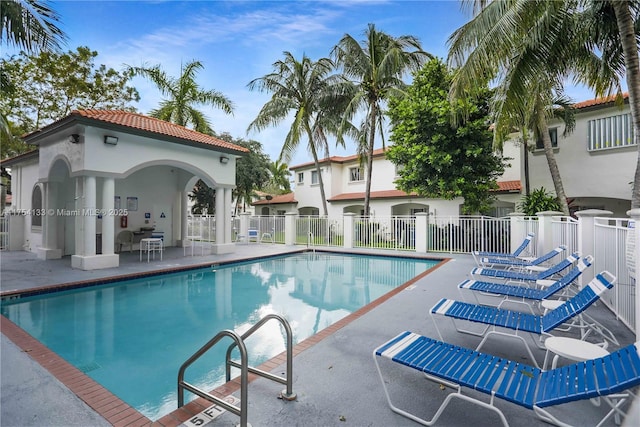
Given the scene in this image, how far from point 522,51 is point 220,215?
12859 millimetres

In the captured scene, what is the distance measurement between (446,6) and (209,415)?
13.3 m

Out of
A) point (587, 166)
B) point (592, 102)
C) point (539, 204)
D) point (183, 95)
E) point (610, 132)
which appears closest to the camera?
point (539, 204)

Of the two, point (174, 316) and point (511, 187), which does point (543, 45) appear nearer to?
point (511, 187)

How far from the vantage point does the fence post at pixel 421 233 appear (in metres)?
15.6

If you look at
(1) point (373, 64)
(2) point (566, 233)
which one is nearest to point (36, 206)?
(1) point (373, 64)

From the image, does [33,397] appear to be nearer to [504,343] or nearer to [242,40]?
[504,343]

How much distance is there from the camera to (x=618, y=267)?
Answer: 5188 mm

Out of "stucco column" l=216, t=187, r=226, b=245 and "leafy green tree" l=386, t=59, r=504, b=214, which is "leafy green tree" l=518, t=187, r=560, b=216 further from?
"stucco column" l=216, t=187, r=226, b=245

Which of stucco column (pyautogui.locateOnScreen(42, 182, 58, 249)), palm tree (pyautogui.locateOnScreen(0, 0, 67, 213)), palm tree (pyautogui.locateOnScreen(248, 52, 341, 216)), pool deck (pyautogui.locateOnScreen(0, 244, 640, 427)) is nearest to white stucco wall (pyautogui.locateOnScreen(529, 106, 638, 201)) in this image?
palm tree (pyautogui.locateOnScreen(248, 52, 341, 216))

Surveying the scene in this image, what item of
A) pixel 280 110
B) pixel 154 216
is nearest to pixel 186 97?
pixel 280 110

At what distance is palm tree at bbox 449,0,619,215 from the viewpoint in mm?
8242

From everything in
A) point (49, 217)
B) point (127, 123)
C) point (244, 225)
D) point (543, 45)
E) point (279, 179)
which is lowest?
point (244, 225)

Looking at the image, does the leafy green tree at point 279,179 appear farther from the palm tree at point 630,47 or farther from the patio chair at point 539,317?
the patio chair at point 539,317

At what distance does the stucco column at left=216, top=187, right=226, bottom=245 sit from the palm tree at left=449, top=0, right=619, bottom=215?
1033cm
